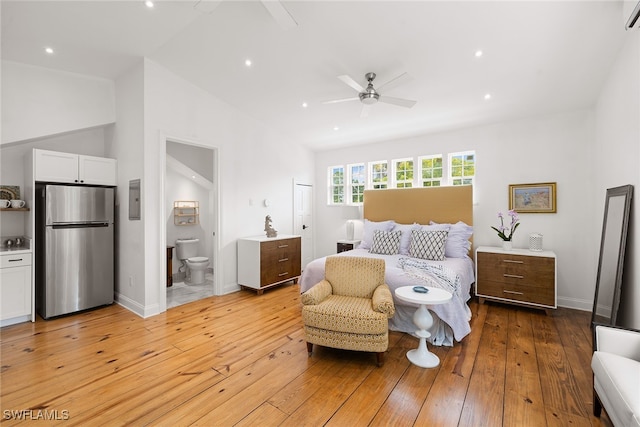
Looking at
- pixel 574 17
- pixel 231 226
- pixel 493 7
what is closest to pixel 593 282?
pixel 574 17

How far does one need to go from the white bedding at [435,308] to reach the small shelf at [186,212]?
326cm

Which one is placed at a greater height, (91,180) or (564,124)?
(564,124)

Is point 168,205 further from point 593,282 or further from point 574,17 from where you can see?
point 593,282

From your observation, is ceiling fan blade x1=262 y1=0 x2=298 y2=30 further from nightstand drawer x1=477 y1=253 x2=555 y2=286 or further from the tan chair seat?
nightstand drawer x1=477 y1=253 x2=555 y2=286

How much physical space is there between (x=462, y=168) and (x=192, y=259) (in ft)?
16.4

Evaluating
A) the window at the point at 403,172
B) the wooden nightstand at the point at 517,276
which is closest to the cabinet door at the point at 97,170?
the window at the point at 403,172

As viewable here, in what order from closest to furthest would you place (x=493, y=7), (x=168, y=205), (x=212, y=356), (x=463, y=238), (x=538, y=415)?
1. (x=538, y=415)
2. (x=493, y=7)
3. (x=212, y=356)
4. (x=463, y=238)
5. (x=168, y=205)

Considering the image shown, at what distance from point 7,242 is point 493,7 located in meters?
5.86

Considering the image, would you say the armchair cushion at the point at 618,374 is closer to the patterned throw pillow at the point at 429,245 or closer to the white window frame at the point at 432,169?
the patterned throw pillow at the point at 429,245

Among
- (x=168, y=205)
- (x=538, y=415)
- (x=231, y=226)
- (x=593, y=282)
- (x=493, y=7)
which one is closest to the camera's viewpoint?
(x=538, y=415)

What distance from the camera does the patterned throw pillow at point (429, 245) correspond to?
387 cm

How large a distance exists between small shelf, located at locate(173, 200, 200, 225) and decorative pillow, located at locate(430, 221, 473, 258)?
4.75m

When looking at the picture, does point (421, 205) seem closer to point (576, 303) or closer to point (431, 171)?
point (431, 171)

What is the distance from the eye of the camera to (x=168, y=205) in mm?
5316
